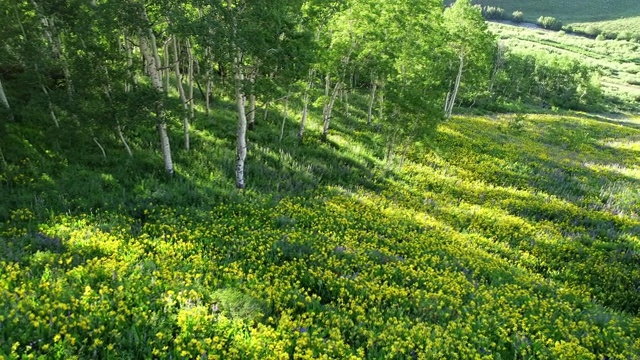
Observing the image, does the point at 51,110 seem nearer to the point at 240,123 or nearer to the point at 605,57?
the point at 240,123

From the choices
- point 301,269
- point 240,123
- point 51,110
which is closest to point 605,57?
point 240,123

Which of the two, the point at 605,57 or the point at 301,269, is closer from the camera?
the point at 301,269

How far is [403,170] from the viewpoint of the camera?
2045 cm

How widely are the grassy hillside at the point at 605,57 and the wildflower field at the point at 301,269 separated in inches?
4689

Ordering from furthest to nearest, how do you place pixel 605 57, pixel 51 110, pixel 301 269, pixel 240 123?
pixel 605 57, pixel 51 110, pixel 240 123, pixel 301 269

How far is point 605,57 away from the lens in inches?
6978

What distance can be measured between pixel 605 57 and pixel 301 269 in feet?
723

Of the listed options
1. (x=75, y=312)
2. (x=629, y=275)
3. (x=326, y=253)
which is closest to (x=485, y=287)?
(x=326, y=253)

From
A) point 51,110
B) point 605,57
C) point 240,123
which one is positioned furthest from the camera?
point 605,57

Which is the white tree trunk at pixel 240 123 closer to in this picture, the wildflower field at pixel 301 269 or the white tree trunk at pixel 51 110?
the wildflower field at pixel 301 269

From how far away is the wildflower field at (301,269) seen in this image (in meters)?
6.27

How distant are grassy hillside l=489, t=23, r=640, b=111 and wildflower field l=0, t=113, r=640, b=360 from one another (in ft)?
391

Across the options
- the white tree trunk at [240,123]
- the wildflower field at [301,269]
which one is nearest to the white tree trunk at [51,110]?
the wildflower field at [301,269]

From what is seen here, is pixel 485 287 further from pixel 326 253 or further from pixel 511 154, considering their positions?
pixel 511 154
